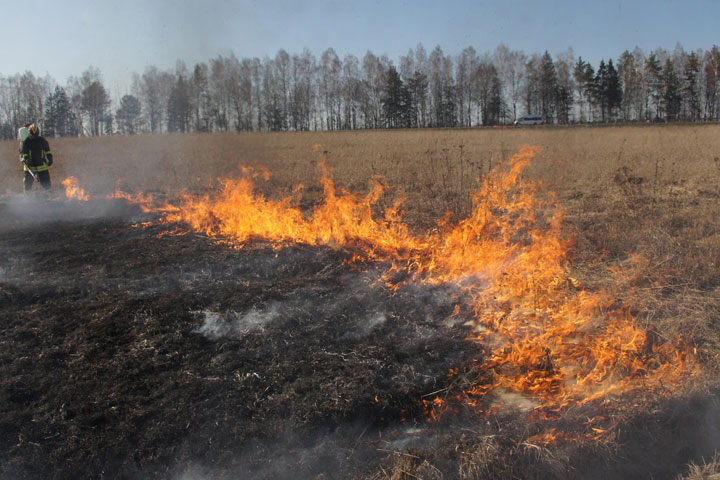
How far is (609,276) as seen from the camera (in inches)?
218

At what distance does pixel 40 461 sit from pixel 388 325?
122 inches

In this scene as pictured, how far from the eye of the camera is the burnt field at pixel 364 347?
3.03 meters

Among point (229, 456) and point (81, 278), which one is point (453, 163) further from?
point (229, 456)

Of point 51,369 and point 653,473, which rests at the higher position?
point 51,369

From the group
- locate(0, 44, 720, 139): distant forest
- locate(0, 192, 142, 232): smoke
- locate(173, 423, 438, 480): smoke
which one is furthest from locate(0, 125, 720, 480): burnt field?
locate(0, 44, 720, 139): distant forest

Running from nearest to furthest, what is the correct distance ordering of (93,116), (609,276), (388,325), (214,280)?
(388,325)
(609,276)
(214,280)
(93,116)

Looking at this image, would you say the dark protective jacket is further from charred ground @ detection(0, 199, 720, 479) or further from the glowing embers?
charred ground @ detection(0, 199, 720, 479)

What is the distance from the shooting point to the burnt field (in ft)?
9.95

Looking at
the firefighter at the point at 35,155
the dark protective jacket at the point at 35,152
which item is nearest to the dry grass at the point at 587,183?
the firefighter at the point at 35,155

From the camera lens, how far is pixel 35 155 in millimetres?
11469

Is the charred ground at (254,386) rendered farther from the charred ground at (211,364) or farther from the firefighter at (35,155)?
the firefighter at (35,155)

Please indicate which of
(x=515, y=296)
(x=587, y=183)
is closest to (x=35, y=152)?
(x=515, y=296)

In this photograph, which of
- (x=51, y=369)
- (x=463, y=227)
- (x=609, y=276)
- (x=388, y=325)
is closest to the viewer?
(x=51, y=369)

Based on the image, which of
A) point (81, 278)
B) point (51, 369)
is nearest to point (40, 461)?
point (51, 369)
